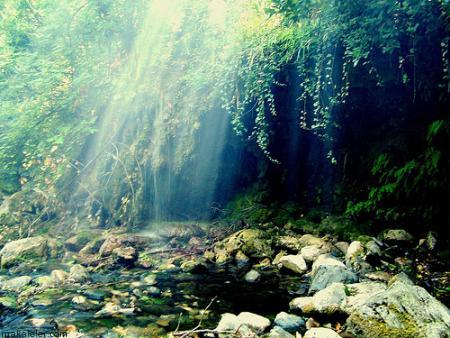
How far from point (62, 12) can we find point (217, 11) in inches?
177

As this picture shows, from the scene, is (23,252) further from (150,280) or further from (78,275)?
(150,280)

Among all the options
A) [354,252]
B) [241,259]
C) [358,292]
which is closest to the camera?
[358,292]

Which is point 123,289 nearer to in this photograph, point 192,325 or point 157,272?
point 157,272

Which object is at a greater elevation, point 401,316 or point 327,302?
point 401,316

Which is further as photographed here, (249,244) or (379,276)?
(249,244)

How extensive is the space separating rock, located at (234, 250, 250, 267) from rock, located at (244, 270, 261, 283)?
2.87 ft

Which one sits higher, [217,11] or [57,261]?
[217,11]

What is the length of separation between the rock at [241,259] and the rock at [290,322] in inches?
112

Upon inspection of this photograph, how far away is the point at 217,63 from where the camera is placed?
24.9 feet

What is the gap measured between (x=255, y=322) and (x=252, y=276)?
75.9 inches

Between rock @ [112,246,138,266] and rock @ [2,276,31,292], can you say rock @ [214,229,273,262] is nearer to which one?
rock @ [112,246,138,266]

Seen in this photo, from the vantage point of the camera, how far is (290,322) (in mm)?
3178

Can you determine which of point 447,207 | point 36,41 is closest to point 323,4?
point 447,207

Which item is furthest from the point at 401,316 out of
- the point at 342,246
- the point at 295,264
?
the point at 342,246
